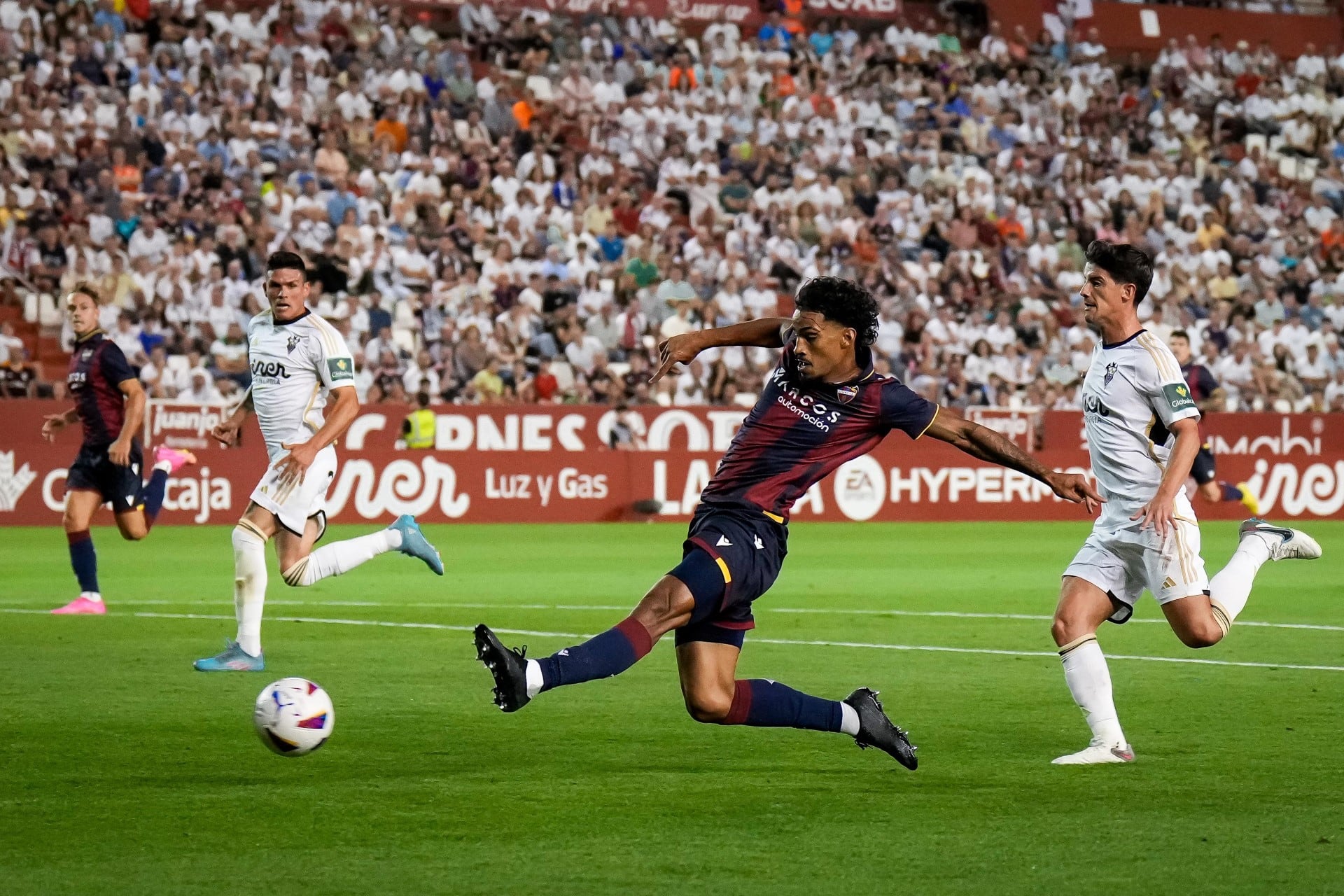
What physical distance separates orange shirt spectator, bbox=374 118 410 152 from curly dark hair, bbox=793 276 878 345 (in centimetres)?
2149

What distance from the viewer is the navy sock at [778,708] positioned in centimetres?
693

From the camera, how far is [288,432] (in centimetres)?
1070

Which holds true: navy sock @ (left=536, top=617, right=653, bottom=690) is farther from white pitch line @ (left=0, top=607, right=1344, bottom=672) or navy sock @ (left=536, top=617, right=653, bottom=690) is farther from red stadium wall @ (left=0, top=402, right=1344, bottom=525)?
red stadium wall @ (left=0, top=402, right=1344, bottom=525)

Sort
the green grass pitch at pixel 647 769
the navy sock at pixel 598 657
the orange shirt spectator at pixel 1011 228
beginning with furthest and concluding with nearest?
the orange shirt spectator at pixel 1011 228, the navy sock at pixel 598 657, the green grass pitch at pixel 647 769

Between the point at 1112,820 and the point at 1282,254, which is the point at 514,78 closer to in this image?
the point at 1282,254

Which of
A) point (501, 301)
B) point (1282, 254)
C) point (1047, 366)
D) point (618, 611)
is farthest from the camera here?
point (1282, 254)

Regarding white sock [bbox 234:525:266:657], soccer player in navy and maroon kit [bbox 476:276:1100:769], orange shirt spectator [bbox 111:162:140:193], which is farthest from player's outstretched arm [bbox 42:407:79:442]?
orange shirt spectator [bbox 111:162:140:193]

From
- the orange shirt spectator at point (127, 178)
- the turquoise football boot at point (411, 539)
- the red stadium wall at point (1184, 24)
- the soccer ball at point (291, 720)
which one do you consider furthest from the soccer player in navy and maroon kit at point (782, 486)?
the red stadium wall at point (1184, 24)

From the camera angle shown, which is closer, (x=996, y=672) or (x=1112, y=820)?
(x=1112, y=820)

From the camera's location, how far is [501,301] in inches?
1031

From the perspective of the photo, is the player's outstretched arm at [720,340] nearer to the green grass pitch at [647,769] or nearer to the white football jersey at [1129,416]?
the white football jersey at [1129,416]

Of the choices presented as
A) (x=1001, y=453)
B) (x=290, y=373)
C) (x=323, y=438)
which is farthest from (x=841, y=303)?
(x=290, y=373)

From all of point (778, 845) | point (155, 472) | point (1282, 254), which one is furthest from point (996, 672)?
point (1282, 254)

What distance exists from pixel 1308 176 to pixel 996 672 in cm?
2724
